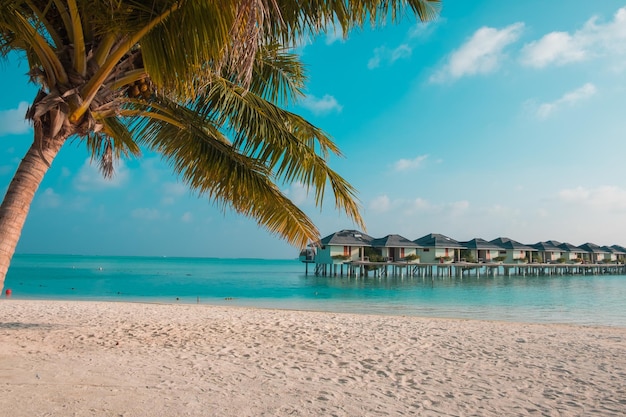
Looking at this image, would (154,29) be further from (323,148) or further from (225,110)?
(323,148)

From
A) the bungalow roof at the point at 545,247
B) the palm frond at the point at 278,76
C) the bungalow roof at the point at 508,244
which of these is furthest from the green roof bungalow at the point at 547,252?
the palm frond at the point at 278,76

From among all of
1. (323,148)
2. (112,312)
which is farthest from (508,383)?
(112,312)

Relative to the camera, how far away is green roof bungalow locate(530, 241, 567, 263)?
156 feet

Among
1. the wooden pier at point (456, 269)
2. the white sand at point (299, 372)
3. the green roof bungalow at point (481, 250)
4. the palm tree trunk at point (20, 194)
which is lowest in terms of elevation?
the white sand at point (299, 372)

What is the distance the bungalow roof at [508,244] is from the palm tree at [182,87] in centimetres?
4302

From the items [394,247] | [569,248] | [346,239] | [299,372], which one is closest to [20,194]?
[299,372]

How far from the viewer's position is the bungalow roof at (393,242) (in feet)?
121

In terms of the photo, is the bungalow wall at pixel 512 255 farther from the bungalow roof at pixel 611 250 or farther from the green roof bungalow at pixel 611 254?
the bungalow roof at pixel 611 250

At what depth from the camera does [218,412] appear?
347cm

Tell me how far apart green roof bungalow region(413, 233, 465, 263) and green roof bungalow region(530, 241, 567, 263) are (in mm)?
12386

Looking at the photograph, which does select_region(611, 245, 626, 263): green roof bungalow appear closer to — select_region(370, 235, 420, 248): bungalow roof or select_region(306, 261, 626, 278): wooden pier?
select_region(306, 261, 626, 278): wooden pier

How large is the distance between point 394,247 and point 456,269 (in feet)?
29.5

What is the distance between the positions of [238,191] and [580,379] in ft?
14.2

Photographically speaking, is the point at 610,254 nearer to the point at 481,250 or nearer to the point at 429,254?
the point at 481,250
